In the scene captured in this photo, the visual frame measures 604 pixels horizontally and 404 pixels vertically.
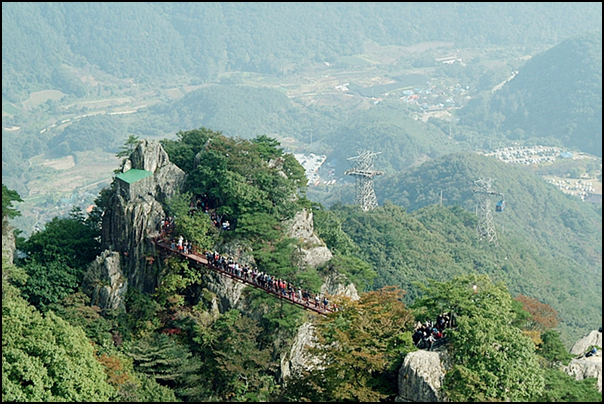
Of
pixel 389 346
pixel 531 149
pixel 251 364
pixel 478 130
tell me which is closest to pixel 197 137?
pixel 251 364

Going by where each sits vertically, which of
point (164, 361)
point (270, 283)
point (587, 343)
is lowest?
point (587, 343)

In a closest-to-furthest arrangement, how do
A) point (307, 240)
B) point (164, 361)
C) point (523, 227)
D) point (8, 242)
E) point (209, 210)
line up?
point (164, 361)
point (8, 242)
point (209, 210)
point (307, 240)
point (523, 227)

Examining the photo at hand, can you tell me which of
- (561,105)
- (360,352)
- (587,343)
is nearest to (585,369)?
(587,343)

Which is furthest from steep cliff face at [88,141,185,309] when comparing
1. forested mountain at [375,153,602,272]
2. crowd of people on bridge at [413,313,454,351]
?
forested mountain at [375,153,602,272]

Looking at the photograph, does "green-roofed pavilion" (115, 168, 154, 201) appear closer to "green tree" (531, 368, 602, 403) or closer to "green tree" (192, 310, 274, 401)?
"green tree" (192, 310, 274, 401)

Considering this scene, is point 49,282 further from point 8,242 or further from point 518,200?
point 518,200

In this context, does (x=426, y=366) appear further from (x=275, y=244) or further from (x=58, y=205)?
(x=58, y=205)

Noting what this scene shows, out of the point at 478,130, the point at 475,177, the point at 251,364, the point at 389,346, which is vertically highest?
the point at 389,346
